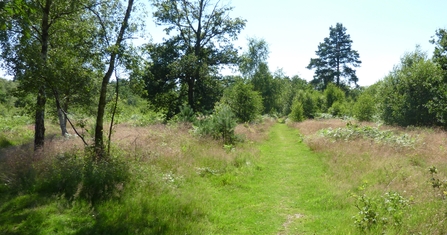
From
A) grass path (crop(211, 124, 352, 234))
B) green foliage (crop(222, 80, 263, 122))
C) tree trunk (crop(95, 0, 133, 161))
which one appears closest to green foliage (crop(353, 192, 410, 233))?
grass path (crop(211, 124, 352, 234))

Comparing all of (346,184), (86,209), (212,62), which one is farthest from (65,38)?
(212,62)

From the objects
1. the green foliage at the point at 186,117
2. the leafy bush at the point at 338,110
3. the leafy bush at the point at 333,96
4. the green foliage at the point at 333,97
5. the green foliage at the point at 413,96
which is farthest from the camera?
the leafy bush at the point at 333,96

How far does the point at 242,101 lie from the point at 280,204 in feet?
60.8

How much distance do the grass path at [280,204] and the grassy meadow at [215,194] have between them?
26 mm

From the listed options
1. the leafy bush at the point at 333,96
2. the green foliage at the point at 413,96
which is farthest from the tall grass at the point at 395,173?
the leafy bush at the point at 333,96

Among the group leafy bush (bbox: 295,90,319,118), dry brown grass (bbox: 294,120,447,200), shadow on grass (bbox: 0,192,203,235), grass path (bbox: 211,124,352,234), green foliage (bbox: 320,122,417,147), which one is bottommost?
grass path (bbox: 211,124,352,234)

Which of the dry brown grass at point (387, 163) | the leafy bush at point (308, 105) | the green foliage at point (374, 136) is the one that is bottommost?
the dry brown grass at point (387, 163)

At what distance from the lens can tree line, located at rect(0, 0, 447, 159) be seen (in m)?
7.98

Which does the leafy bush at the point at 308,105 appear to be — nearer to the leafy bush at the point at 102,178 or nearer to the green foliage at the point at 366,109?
the green foliage at the point at 366,109

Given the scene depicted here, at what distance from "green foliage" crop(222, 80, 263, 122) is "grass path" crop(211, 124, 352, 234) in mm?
14580

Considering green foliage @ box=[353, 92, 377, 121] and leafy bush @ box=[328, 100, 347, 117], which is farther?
leafy bush @ box=[328, 100, 347, 117]

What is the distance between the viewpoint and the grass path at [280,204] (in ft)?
18.6

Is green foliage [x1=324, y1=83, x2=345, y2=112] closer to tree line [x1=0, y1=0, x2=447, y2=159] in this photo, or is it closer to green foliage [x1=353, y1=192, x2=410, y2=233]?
tree line [x1=0, y1=0, x2=447, y2=159]

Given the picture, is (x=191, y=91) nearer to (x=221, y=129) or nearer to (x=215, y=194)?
(x=221, y=129)
